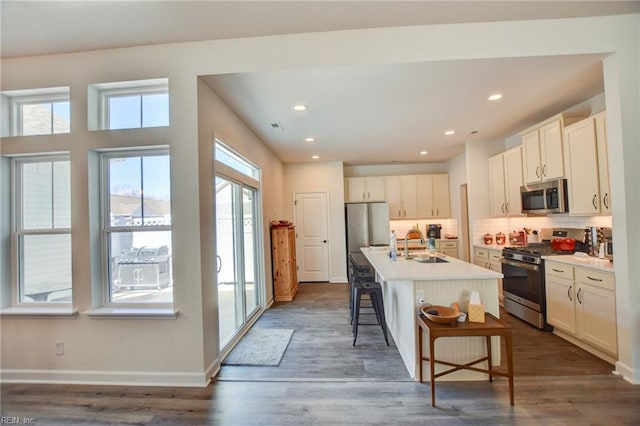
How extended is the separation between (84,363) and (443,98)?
4.22m

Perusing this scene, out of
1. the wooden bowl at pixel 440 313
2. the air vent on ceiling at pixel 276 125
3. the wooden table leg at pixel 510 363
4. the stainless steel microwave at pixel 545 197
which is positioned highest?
the air vent on ceiling at pixel 276 125

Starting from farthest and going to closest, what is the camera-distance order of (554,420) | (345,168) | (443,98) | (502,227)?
1. (345,168)
2. (502,227)
3. (443,98)
4. (554,420)

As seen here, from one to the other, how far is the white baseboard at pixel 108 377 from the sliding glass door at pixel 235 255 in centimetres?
50

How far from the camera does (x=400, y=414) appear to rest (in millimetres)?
1981

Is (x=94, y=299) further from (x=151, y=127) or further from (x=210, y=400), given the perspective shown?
(x=151, y=127)

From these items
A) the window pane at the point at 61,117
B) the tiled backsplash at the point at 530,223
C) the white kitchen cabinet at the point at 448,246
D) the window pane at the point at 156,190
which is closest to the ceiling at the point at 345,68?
the window pane at the point at 61,117

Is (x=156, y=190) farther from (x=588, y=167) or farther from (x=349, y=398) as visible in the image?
(x=588, y=167)

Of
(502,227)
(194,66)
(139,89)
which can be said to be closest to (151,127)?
(139,89)

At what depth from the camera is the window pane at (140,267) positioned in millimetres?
2562

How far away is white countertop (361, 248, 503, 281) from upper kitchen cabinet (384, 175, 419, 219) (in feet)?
11.3

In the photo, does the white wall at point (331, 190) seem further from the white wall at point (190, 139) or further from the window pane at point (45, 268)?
the window pane at point (45, 268)

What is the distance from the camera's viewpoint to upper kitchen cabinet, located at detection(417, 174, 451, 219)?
6.39 meters

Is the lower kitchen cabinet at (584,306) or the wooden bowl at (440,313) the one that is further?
the lower kitchen cabinet at (584,306)

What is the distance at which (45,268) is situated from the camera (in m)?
2.67
